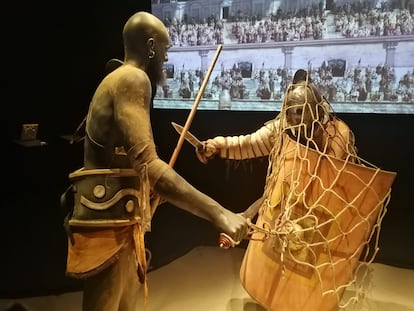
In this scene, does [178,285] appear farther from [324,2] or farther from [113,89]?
[324,2]

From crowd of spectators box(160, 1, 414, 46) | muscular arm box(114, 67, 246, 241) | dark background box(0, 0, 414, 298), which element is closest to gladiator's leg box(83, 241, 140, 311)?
muscular arm box(114, 67, 246, 241)

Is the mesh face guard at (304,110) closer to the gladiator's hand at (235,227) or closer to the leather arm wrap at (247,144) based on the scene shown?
the leather arm wrap at (247,144)

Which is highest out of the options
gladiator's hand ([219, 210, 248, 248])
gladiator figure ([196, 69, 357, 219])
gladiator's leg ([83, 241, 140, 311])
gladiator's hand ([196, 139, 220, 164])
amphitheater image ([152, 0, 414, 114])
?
amphitheater image ([152, 0, 414, 114])

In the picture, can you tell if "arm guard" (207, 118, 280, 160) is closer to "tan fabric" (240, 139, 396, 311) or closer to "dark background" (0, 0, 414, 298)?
"tan fabric" (240, 139, 396, 311)

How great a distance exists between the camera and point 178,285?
2340 millimetres

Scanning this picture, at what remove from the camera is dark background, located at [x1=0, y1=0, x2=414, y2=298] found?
2.41m

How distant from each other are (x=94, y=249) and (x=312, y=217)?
65 cm

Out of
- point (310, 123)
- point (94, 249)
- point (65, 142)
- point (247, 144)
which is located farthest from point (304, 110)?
point (65, 142)

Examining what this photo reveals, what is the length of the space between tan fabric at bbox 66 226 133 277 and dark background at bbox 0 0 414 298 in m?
0.95

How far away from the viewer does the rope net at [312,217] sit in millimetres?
1455

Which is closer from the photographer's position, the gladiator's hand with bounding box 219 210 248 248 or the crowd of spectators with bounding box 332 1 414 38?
the gladiator's hand with bounding box 219 210 248 248

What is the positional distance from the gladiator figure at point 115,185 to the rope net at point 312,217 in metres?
0.30

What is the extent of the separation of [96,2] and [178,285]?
1533mm

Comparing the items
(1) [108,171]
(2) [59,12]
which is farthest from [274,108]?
(1) [108,171]
